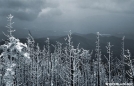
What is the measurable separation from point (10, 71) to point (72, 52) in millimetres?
6914

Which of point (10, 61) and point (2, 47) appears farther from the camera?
point (10, 61)

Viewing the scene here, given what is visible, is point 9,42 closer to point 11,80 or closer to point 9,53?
point 9,53

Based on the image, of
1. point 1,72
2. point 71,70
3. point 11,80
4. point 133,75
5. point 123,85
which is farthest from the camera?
point 1,72

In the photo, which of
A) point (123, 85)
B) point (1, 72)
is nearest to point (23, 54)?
point (123, 85)

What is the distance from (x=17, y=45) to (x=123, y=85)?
33106 mm

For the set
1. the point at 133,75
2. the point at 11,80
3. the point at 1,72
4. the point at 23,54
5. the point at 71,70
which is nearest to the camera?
the point at 23,54

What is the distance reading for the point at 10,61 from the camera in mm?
18812

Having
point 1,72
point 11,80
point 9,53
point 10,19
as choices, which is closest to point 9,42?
point 9,53

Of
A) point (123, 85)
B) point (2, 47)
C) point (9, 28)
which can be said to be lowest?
point (123, 85)

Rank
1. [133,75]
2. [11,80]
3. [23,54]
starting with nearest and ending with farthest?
[23,54] < [11,80] < [133,75]

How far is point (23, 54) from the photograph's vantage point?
16.4 m

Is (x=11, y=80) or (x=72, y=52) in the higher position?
(x=72, y=52)

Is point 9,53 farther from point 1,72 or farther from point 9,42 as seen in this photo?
point 1,72

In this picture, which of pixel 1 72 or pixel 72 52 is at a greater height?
pixel 72 52
